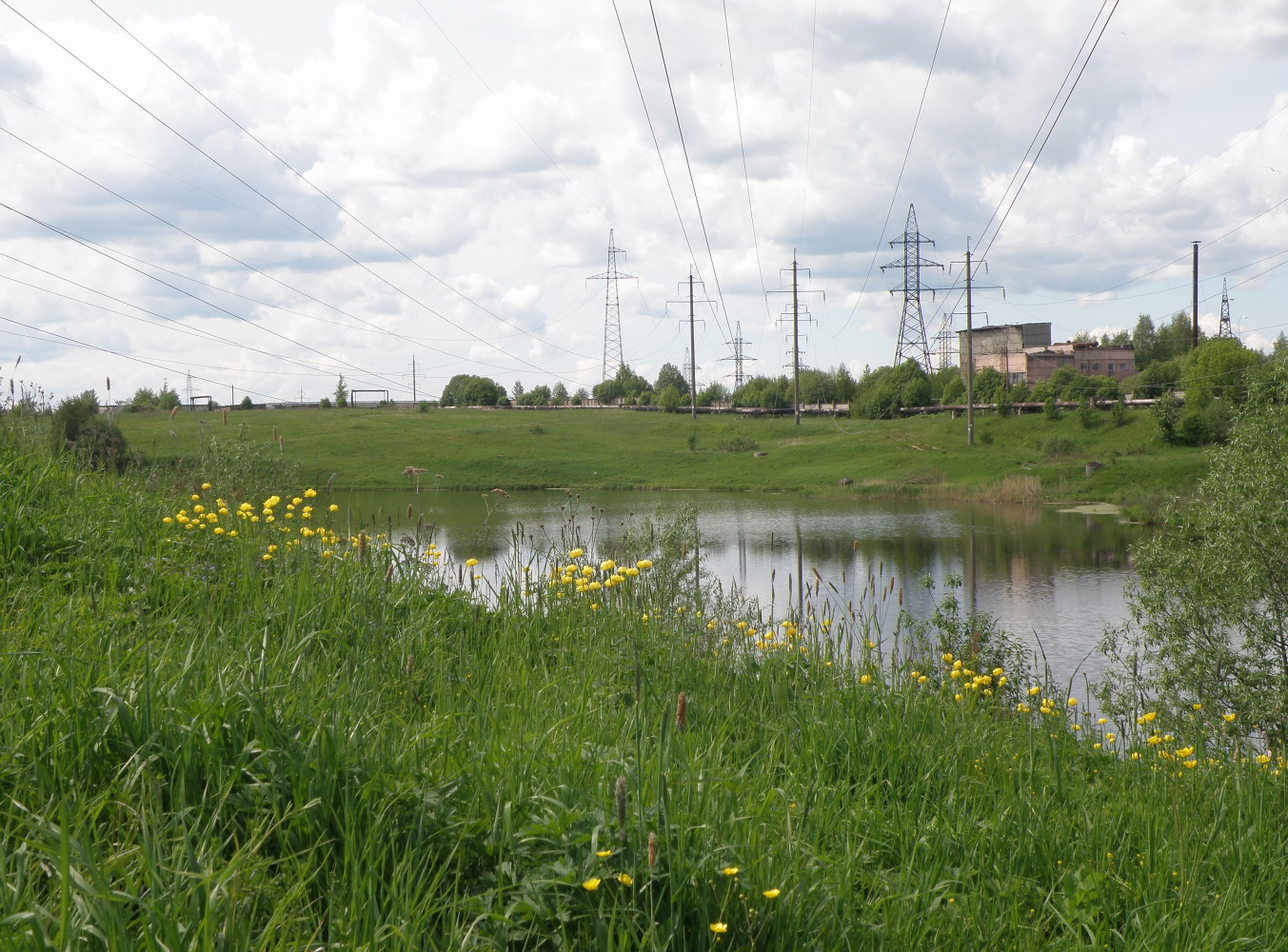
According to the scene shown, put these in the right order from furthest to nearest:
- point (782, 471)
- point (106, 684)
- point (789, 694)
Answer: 1. point (782, 471)
2. point (789, 694)
3. point (106, 684)

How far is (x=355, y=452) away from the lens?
73562 millimetres

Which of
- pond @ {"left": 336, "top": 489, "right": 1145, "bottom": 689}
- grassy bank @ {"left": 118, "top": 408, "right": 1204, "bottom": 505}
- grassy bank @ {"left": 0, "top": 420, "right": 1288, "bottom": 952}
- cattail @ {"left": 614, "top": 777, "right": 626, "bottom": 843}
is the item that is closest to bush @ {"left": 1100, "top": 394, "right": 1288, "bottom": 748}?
pond @ {"left": 336, "top": 489, "right": 1145, "bottom": 689}

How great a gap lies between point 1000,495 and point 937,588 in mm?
34822

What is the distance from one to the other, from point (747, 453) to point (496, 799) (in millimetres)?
72237

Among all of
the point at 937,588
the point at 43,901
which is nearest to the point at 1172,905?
the point at 43,901

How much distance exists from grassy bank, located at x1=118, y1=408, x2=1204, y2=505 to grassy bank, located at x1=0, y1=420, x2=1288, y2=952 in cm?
4665

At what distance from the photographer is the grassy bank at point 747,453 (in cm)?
5703

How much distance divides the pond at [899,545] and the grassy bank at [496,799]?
2109 mm

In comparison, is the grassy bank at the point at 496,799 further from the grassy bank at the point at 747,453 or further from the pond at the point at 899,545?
the grassy bank at the point at 747,453

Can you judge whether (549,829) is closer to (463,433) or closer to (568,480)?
(568,480)

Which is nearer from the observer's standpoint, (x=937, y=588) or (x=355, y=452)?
(x=937, y=588)

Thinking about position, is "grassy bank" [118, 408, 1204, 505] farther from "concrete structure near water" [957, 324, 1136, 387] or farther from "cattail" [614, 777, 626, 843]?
"cattail" [614, 777, 626, 843]

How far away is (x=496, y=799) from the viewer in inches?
112

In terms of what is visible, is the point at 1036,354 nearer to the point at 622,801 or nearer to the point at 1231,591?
the point at 1231,591
